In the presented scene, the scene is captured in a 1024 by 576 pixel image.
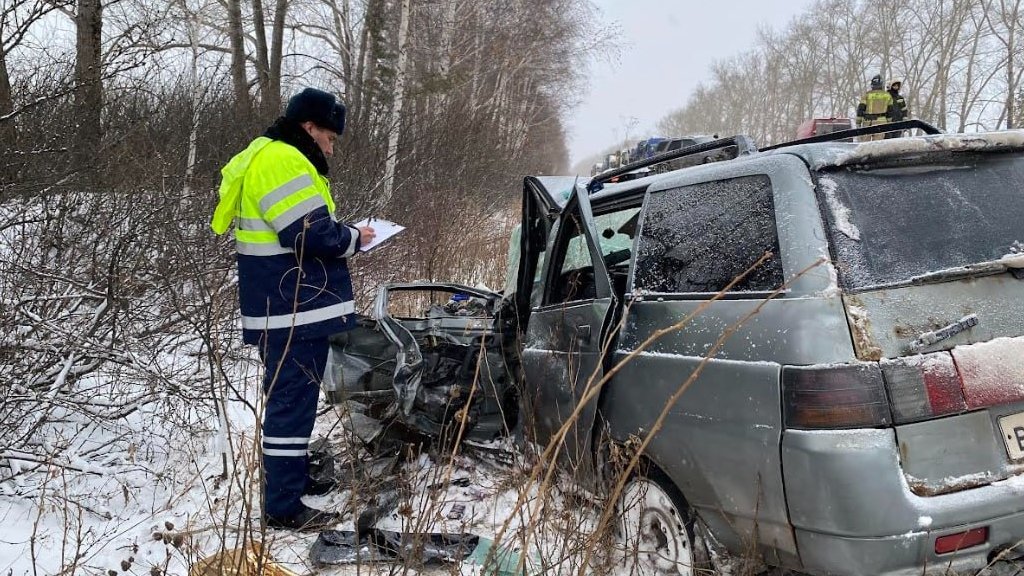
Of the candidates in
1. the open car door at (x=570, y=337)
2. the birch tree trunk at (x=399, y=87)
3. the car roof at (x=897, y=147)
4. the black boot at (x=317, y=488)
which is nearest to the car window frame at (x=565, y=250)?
the open car door at (x=570, y=337)

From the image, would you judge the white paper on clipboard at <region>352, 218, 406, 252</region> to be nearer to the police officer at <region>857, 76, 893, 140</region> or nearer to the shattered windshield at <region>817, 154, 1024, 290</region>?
the shattered windshield at <region>817, 154, 1024, 290</region>

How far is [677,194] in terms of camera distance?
2396 millimetres

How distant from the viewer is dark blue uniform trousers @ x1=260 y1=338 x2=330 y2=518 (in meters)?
2.88

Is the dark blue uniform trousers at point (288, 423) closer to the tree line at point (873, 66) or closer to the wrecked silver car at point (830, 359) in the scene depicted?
the wrecked silver car at point (830, 359)

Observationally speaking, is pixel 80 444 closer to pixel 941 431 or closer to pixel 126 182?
pixel 126 182

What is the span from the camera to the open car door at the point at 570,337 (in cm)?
249

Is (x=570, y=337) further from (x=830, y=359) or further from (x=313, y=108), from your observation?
(x=313, y=108)

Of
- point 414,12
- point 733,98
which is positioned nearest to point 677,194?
point 414,12

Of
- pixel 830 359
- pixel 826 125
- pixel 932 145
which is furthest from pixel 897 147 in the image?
pixel 826 125

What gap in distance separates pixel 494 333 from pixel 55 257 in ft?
11.2

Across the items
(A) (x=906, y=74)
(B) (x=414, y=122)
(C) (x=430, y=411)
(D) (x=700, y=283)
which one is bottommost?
(C) (x=430, y=411)

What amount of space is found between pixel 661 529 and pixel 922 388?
104 centimetres

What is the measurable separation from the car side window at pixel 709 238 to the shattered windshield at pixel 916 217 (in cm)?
19

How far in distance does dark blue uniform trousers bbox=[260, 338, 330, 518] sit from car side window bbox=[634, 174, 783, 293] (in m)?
1.57
